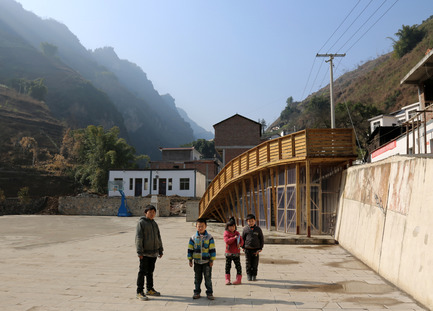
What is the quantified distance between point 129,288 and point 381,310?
4671mm

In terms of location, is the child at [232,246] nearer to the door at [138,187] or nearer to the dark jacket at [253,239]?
the dark jacket at [253,239]

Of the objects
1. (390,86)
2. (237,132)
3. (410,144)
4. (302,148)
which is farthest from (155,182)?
(390,86)

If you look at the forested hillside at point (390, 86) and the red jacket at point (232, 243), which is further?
the forested hillside at point (390, 86)

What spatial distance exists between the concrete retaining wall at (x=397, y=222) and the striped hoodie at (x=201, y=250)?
3.55 meters

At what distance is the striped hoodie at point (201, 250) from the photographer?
5785mm

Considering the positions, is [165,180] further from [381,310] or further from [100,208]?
[381,310]

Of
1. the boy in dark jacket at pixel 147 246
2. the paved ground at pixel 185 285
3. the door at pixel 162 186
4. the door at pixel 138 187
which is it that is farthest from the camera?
the door at pixel 138 187

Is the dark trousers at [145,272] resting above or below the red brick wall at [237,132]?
below

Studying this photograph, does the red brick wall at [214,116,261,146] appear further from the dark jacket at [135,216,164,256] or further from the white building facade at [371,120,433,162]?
the dark jacket at [135,216,164,256]

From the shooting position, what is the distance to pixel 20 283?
6.92 m

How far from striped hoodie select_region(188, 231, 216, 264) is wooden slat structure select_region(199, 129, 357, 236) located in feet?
27.6

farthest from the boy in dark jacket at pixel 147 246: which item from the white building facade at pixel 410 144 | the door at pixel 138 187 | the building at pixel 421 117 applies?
the door at pixel 138 187

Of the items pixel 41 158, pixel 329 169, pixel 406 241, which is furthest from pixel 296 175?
pixel 41 158

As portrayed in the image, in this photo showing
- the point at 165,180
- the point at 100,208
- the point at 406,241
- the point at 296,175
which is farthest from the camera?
the point at 165,180
